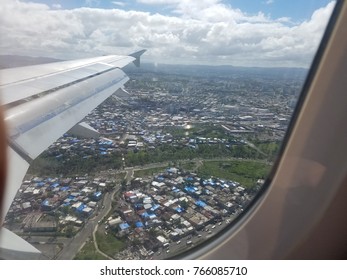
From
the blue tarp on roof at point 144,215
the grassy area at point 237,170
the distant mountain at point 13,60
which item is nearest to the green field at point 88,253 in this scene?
the blue tarp on roof at point 144,215

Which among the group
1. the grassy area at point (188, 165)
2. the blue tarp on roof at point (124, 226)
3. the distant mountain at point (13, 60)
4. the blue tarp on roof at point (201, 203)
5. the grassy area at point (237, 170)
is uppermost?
the distant mountain at point (13, 60)

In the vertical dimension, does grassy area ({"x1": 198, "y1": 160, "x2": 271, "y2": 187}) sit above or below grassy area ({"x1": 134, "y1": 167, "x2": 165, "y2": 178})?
above

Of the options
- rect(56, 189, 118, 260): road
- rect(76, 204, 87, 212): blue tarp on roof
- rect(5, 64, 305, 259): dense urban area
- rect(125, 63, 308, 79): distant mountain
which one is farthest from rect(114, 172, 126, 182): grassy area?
rect(125, 63, 308, 79): distant mountain

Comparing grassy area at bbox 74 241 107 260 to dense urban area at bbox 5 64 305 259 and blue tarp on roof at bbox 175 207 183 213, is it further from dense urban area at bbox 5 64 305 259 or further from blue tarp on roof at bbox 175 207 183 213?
blue tarp on roof at bbox 175 207 183 213

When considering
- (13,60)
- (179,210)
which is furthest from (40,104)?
(179,210)

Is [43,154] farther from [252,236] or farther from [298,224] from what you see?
[298,224]

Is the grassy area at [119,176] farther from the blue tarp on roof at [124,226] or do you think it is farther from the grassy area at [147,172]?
the blue tarp on roof at [124,226]

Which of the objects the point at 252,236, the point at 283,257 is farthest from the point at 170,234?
the point at 283,257
